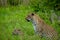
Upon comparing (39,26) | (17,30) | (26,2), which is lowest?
(26,2)

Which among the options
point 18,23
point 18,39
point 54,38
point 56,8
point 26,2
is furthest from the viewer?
point 26,2

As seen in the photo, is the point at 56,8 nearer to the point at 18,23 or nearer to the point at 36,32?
the point at 18,23

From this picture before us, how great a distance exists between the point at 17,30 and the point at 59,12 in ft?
14.4

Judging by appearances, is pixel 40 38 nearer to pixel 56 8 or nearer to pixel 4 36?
pixel 4 36

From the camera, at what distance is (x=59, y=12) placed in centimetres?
1323

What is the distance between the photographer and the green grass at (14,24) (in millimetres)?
8547

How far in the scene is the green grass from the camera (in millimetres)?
8547

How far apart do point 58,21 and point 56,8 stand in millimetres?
1975

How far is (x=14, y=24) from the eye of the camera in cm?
1098

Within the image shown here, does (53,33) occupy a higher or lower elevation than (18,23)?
higher

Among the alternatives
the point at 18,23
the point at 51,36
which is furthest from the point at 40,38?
the point at 18,23

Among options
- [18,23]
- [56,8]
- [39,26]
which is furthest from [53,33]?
[56,8]

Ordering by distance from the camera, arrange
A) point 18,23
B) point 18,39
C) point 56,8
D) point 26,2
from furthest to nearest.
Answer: point 26,2, point 56,8, point 18,23, point 18,39

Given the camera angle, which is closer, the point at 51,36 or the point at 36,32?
the point at 51,36
